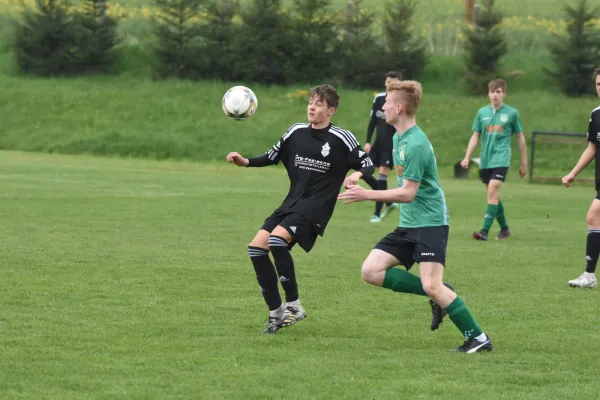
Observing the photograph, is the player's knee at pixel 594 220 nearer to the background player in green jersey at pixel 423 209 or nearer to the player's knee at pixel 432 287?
the background player in green jersey at pixel 423 209

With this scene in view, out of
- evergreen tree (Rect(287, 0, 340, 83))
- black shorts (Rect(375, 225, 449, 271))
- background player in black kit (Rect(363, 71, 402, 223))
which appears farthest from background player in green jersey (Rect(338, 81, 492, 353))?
evergreen tree (Rect(287, 0, 340, 83))

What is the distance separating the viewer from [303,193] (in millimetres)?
7789

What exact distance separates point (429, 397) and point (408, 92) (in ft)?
7.14

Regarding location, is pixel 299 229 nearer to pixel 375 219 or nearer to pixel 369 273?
pixel 369 273

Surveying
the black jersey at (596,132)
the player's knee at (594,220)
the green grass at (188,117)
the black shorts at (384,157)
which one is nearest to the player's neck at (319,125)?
the black jersey at (596,132)

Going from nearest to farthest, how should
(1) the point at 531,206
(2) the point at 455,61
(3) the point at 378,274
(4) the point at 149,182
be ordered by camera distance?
1. (3) the point at 378,274
2. (1) the point at 531,206
3. (4) the point at 149,182
4. (2) the point at 455,61

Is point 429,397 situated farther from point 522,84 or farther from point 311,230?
point 522,84

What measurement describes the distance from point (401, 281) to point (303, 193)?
3.62ft

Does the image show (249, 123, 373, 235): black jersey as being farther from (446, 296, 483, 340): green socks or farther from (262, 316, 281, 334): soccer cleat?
(446, 296, 483, 340): green socks

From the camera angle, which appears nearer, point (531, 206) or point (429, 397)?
point (429, 397)

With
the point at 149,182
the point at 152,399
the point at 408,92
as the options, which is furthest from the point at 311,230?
the point at 149,182

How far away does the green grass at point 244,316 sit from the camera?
5898 millimetres

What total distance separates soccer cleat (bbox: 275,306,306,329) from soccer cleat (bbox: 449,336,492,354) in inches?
50.0

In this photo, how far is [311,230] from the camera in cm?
770
